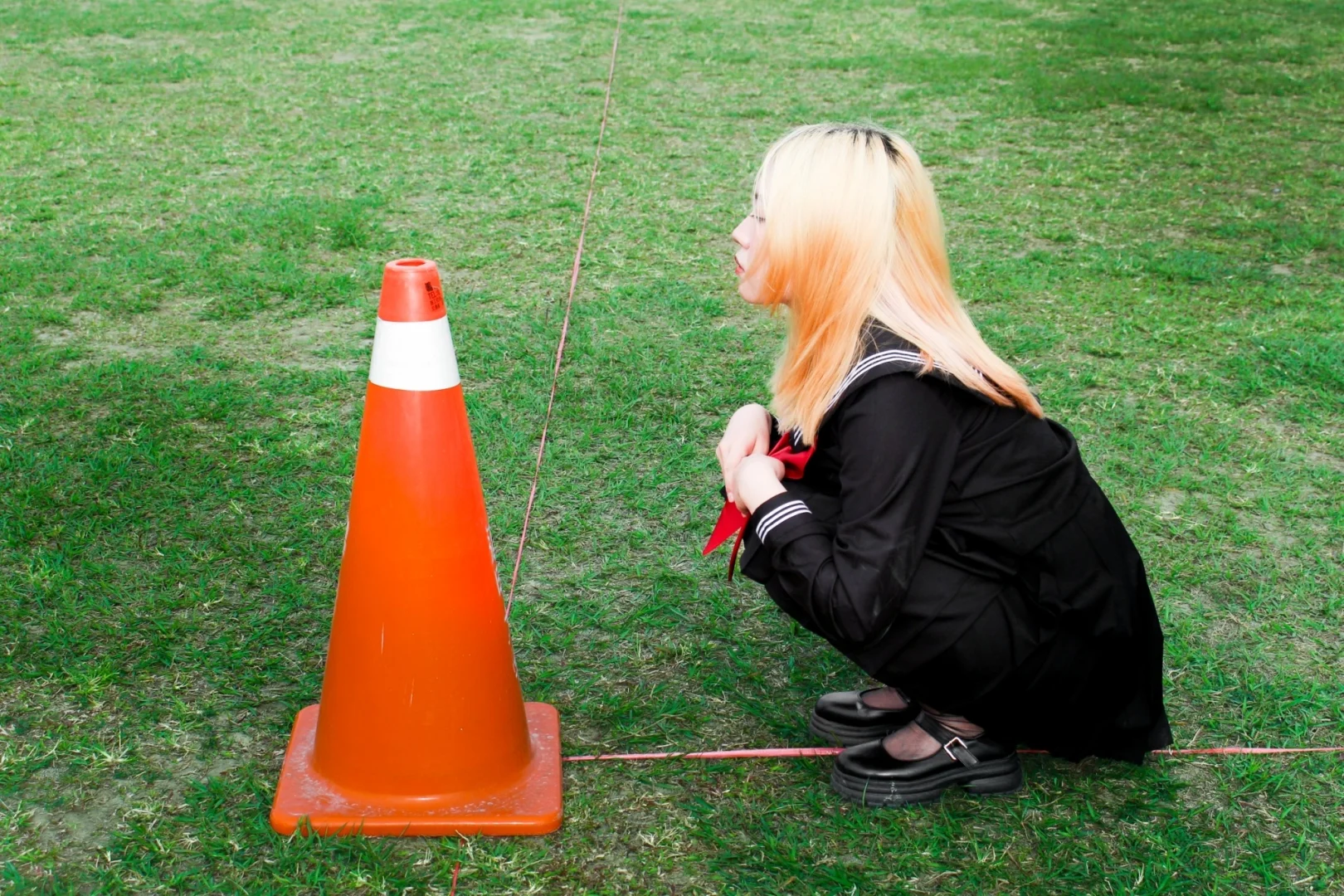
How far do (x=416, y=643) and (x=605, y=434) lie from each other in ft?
5.14

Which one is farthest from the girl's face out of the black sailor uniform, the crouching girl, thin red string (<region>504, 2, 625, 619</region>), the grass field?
the grass field

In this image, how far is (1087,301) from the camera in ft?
15.1

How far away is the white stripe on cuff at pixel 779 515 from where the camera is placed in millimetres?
1996

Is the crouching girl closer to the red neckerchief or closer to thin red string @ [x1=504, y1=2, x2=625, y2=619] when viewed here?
the red neckerchief

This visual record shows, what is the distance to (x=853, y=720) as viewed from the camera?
7.80 feet

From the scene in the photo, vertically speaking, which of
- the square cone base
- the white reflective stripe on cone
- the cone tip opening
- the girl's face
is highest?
the girl's face

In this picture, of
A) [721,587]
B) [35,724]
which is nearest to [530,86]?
[721,587]

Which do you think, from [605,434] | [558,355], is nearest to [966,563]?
[605,434]

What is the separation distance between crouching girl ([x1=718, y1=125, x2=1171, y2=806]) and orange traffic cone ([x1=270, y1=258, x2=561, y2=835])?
471 millimetres

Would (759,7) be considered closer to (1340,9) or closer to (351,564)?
(1340,9)

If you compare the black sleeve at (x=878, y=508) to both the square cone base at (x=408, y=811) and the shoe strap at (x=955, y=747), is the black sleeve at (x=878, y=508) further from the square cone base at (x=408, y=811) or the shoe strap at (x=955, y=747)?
the square cone base at (x=408, y=811)

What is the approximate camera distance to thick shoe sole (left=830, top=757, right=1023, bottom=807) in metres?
2.20

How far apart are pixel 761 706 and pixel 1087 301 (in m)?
2.71

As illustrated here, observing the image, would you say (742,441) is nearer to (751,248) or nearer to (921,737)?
(751,248)
